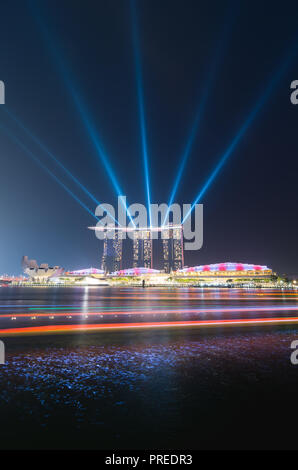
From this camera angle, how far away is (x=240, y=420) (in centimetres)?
389

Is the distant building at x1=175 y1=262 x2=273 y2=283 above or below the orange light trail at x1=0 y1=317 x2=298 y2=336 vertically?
above

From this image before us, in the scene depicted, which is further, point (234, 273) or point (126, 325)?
point (234, 273)

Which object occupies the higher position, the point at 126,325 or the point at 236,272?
the point at 236,272

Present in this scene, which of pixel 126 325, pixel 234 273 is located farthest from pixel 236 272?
pixel 126 325

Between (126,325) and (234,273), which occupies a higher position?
(234,273)

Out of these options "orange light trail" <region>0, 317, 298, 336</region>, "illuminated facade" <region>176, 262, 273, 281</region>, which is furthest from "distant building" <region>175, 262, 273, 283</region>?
"orange light trail" <region>0, 317, 298, 336</region>

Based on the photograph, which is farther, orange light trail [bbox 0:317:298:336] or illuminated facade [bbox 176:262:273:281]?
illuminated facade [bbox 176:262:273:281]

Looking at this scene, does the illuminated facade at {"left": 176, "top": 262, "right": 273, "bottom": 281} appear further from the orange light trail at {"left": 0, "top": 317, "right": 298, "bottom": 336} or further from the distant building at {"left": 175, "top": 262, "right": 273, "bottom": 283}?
the orange light trail at {"left": 0, "top": 317, "right": 298, "bottom": 336}

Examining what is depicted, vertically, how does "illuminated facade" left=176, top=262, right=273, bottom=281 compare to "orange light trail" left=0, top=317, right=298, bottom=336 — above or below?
above

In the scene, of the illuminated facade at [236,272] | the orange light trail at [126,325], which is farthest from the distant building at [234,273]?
the orange light trail at [126,325]

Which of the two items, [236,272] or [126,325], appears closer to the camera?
[126,325]

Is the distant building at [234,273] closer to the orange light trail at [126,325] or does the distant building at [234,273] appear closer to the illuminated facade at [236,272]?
the illuminated facade at [236,272]

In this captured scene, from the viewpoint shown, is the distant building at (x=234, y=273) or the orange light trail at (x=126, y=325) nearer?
the orange light trail at (x=126, y=325)

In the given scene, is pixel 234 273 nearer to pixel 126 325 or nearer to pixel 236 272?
pixel 236 272
